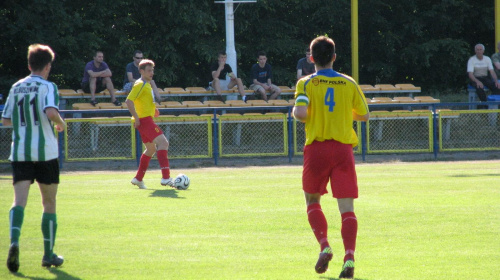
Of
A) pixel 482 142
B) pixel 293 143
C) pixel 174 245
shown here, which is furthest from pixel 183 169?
pixel 174 245

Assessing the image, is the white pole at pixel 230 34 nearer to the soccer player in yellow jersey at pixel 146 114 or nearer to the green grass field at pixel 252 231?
the green grass field at pixel 252 231

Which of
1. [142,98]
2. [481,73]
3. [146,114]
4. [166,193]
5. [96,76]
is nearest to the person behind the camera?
[166,193]

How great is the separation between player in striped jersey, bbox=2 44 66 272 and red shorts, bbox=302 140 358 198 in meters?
2.01

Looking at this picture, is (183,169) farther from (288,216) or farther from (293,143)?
(288,216)

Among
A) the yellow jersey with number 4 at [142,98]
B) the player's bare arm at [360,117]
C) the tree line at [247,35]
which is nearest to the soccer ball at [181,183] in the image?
the yellow jersey with number 4 at [142,98]

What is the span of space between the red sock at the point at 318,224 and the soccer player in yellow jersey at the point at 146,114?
6137mm

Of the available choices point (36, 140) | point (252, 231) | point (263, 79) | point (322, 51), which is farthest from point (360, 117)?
point (263, 79)

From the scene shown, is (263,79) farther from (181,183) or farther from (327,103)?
(327,103)

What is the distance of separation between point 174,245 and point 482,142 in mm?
13723

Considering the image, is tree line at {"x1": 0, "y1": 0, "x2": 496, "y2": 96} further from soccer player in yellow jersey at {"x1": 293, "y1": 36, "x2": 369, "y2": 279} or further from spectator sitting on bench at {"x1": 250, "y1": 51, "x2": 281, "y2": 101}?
soccer player in yellow jersey at {"x1": 293, "y1": 36, "x2": 369, "y2": 279}

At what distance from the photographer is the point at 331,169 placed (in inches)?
235

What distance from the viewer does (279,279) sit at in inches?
228

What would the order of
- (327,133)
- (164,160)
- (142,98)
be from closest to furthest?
(327,133)
(142,98)
(164,160)

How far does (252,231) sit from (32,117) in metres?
2.83
